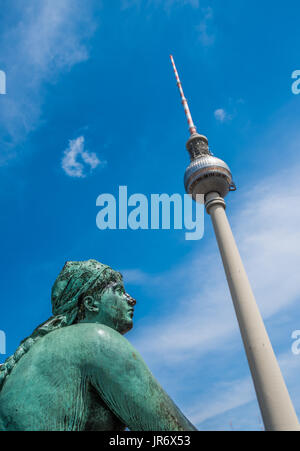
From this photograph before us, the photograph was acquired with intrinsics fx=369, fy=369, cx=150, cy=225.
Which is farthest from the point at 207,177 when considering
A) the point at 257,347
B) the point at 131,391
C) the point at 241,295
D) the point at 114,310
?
the point at 131,391

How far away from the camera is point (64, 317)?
89.1 inches

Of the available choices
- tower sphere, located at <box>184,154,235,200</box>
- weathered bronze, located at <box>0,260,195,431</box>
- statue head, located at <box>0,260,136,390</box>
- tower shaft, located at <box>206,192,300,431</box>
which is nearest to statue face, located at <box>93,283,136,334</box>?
statue head, located at <box>0,260,136,390</box>

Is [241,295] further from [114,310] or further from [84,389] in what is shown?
[84,389]

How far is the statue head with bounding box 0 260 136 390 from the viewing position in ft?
7.42

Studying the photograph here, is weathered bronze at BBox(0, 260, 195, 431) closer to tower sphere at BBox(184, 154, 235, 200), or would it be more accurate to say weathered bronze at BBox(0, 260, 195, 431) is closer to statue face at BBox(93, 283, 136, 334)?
statue face at BBox(93, 283, 136, 334)

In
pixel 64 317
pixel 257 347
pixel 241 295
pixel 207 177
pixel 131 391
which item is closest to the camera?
pixel 131 391

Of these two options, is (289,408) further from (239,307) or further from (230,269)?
(230,269)

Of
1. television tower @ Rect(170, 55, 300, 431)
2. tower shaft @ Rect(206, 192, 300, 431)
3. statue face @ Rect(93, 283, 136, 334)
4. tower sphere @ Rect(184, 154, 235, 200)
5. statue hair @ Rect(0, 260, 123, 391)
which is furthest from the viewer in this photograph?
tower sphere @ Rect(184, 154, 235, 200)

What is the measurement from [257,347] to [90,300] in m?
19.3

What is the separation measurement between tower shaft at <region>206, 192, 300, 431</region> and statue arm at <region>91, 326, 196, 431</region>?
1721 centimetres

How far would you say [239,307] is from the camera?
21.5 metres

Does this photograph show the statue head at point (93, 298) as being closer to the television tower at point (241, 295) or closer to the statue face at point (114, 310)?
the statue face at point (114, 310)
